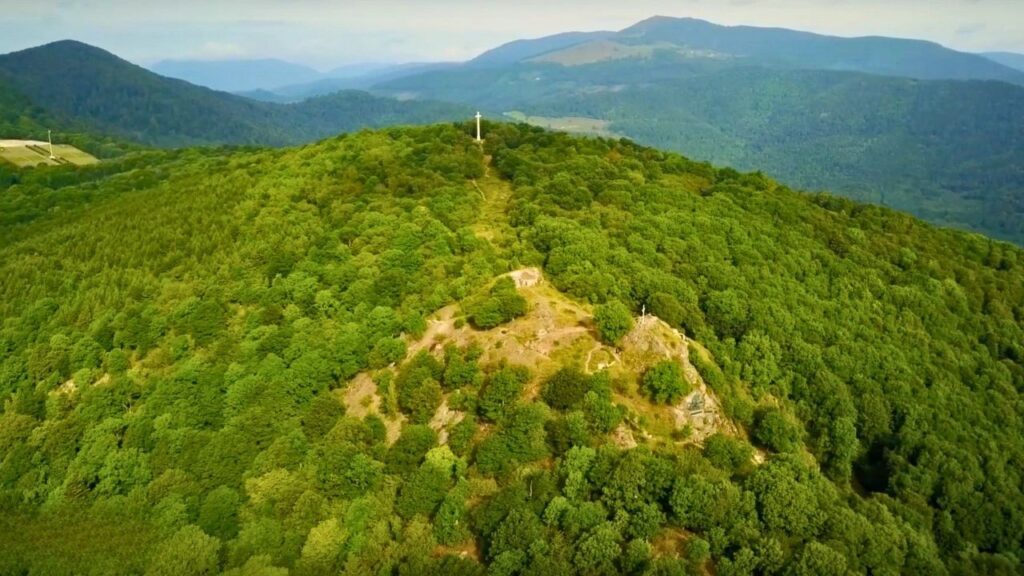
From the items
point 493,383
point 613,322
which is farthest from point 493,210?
point 493,383

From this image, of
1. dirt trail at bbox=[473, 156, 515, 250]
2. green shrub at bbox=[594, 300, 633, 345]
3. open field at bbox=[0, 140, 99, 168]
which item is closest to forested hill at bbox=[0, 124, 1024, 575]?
green shrub at bbox=[594, 300, 633, 345]

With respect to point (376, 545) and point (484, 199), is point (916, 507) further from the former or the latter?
point (484, 199)

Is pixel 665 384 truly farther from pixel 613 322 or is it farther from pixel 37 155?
pixel 37 155

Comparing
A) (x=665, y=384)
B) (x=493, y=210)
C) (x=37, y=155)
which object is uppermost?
(x=493, y=210)

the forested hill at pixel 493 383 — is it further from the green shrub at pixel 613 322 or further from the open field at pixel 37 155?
the open field at pixel 37 155

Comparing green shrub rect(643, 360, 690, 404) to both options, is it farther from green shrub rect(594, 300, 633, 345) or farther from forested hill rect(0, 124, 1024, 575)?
green shrub rect(594, 300, 633, 345)

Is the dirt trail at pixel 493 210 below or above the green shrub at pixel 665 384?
above

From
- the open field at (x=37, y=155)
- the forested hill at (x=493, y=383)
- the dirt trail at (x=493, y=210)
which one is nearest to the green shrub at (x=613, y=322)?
the forested hill at (x=493, y=383)
